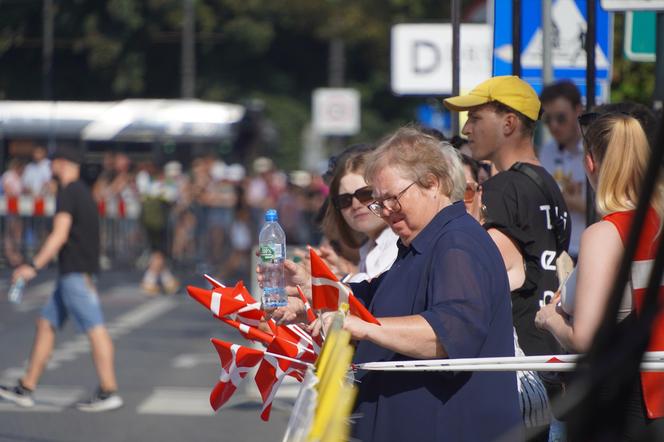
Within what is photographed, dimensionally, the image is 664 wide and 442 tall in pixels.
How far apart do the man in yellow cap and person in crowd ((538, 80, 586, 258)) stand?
7.33 feet

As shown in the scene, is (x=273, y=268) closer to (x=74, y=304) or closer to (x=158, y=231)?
(x=74, y=304)

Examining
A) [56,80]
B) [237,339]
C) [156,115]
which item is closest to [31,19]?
[56,80]

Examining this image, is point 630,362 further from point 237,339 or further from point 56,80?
point 56,80

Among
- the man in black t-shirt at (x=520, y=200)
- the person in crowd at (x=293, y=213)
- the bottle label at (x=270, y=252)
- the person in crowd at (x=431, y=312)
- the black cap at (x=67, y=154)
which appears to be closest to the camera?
the person in crowd at (x=431, y=312)

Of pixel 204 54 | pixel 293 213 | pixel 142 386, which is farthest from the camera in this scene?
pixel 204 54

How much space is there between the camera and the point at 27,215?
82.1ft

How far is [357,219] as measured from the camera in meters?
5.84

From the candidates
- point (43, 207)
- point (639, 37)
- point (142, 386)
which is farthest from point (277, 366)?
point (43, 207)

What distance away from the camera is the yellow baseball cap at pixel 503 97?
512 centimetres

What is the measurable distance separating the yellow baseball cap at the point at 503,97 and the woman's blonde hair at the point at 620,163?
1062mm

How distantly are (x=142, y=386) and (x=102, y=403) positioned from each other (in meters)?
1.33

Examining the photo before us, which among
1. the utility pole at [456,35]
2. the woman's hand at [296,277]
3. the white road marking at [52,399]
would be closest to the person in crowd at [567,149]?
the utility pole at [456,35]

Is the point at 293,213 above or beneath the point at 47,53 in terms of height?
beneath

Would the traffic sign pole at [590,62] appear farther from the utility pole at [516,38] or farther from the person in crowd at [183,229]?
the person in crowd at [183,229]
